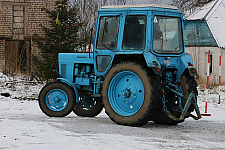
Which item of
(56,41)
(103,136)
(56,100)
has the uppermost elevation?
(56,41)

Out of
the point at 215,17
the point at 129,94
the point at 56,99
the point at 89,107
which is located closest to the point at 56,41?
the point at 89,107

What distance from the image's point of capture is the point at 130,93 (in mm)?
7094

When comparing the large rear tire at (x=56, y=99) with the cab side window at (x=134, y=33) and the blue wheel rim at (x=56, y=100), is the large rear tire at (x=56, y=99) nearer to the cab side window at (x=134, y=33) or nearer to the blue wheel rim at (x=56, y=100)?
the blue wheel rim at (x=56, y=100)

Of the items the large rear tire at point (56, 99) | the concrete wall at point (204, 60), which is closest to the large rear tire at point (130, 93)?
the large rear tire at point (56, 99)

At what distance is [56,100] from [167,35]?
291cm

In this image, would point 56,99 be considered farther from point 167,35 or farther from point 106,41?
point 167,35

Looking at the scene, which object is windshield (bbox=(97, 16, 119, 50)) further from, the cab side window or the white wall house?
the white wall house

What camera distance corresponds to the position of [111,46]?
7.45 m

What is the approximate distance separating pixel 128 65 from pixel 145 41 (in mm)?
557

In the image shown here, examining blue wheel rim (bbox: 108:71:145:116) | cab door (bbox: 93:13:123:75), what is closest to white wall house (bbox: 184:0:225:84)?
cab door (bbox: 93:13:123:75)

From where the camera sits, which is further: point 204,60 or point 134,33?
point 204,60

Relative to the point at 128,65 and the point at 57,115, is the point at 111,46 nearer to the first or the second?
the point at 128,65

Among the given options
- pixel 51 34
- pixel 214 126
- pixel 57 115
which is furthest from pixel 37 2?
pixel 214 126

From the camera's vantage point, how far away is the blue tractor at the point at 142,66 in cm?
676
